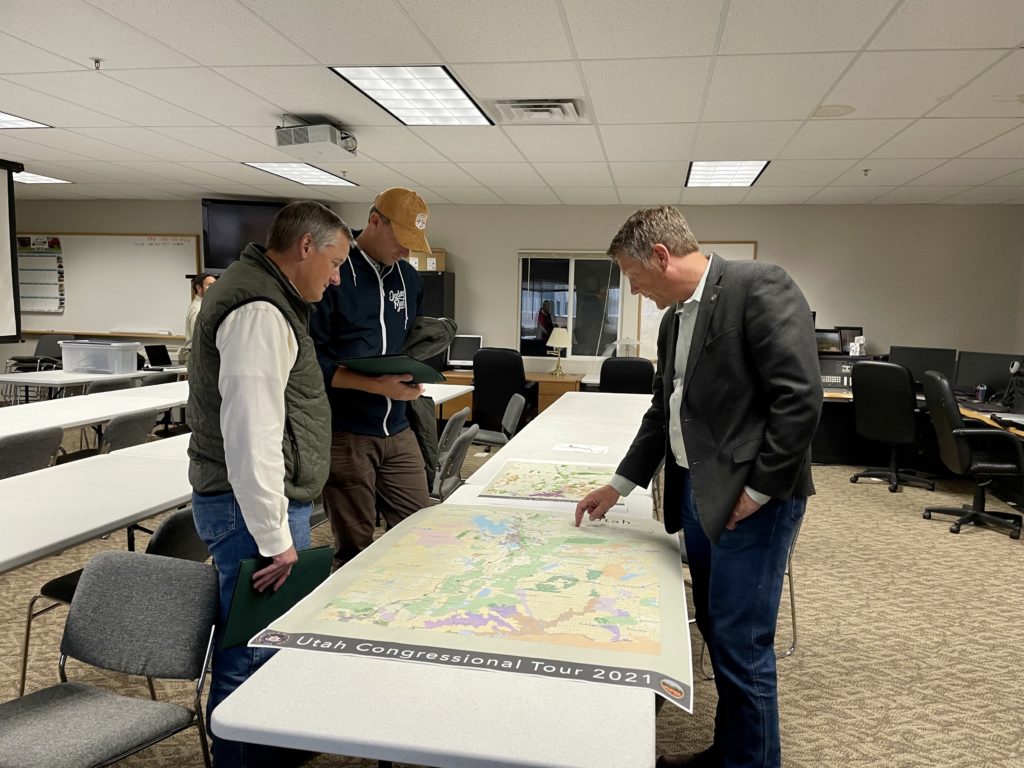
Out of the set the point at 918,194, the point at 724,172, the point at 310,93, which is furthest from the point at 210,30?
the point at 918,194

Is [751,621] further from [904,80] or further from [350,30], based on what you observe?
[904,80]

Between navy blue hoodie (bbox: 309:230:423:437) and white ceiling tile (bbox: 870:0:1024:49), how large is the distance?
7.46 ft

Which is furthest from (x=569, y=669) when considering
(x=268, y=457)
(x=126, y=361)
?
Answer: (x=126, y=361)

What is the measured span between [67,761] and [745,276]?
1.68 m

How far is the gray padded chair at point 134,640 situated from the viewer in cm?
148

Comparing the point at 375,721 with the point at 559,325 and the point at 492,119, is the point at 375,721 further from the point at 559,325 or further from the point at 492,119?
the point at 559,325

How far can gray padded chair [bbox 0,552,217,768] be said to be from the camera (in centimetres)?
148

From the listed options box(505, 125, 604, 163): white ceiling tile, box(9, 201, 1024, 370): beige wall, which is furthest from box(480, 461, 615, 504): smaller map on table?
box(9, 201, 1024, 370): beige wall

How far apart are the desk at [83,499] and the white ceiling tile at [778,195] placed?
18.3 ft

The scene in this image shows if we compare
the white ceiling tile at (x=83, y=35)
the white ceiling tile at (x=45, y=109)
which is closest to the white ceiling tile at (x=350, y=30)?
the white ceiling tile at (x=83, y=35)

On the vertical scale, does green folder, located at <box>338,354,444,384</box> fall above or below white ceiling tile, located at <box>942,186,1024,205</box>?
below

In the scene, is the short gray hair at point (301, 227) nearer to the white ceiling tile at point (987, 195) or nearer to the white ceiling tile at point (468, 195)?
the white ceiling tile at point (468, 195)

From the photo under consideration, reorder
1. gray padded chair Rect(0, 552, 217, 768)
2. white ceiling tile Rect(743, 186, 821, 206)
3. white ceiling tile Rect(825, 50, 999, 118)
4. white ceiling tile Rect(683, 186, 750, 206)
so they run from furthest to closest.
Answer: white ceiling tile Rect(683, 186, 750, 206)
white ceiling tile Rect(743, 186, 821, 206)
white ceiling tile Rect(825, 50, 999, 118)
gray padded chair Rect(0, 552, 217, 768)

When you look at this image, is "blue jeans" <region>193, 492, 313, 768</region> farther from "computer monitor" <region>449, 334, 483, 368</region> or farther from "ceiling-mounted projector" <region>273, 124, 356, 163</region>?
"computer monitor" <region>449, 334, 483, 368</region>
